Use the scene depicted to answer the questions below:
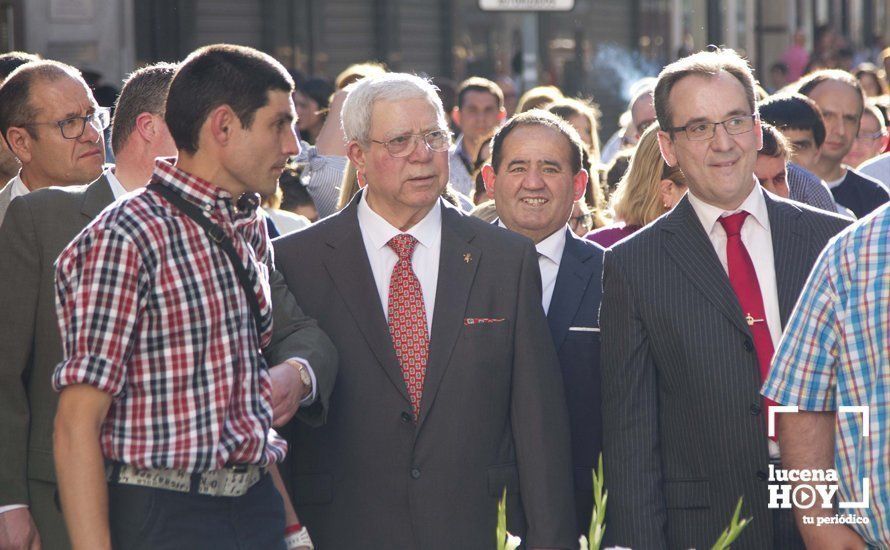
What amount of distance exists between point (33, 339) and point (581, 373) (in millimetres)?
1703

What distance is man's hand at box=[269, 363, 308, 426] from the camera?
3527 mm

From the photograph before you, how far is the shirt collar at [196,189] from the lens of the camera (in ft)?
10.9

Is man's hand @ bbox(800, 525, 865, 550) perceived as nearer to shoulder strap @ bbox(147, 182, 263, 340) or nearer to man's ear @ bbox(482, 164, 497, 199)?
shoulder strap @ bbox(147, 182, 263, 340)

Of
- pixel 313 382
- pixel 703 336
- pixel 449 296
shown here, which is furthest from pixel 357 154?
pixel 703 336

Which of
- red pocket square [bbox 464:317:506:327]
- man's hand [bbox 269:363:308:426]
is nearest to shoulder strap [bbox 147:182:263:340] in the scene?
man's hand [bbox 269:363:308:426]

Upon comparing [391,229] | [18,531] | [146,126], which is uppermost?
[146,126]

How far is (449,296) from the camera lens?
4184 mm

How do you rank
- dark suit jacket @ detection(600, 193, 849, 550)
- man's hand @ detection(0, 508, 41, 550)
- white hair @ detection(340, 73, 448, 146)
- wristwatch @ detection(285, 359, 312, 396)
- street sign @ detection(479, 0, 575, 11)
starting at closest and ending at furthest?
1. wristwatch @ detection(285, 359, 312, 396)
2. man's hand @ detection(0, 508, 41, 550)
3. dark suit jacket @ detection(600, 193, 849, 550)
4. white hair @ detection(340, 73, 448, 146)
5. street sign @ detection(479, 0, 575, 11)

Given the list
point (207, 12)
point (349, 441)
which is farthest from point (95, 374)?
point (207, 12)

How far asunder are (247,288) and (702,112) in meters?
1.61

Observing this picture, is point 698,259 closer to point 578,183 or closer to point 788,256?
point 788,256

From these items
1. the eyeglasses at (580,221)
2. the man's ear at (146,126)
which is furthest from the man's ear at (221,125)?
the eyeglasses at (580,221)

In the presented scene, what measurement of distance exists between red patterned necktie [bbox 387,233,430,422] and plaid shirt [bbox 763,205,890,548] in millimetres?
1188

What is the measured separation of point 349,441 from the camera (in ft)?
13.6
